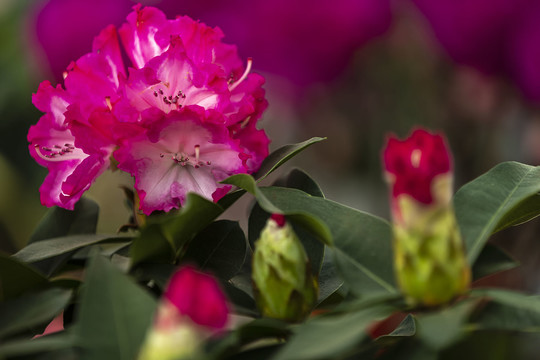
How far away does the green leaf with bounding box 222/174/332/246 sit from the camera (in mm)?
307

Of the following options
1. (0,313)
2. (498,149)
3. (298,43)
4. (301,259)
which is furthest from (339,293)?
(498,149)

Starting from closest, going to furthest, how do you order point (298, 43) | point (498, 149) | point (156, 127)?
point (156, 127) < point (298, 43) < point (498, 149)

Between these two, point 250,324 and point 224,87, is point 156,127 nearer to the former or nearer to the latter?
point 224,87

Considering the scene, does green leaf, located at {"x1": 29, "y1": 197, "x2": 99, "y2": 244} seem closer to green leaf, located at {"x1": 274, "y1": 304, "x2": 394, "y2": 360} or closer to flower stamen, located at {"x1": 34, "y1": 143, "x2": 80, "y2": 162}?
flower stamen, located at {"x1": 34, "y1": 143, "x2": 80, "y2": 162}

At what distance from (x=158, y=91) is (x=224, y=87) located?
38 millimetres

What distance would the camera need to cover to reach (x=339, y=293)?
398mm

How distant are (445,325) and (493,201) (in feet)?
0.32

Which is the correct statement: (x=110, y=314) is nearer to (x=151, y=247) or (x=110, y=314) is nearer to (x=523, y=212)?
(x=151, y=247)

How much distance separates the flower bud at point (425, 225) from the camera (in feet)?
0.92

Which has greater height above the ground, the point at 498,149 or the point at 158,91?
the point at 158,91

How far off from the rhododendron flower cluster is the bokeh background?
53 cm

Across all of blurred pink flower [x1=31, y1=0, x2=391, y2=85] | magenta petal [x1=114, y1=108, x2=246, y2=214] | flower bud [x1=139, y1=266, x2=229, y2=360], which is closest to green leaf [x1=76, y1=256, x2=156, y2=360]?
flower bud [x1=139, y1=266, x2=229, y2=360]

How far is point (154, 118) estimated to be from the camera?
0.39 metres

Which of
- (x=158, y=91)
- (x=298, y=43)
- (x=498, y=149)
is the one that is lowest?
(x=498, y=149)
